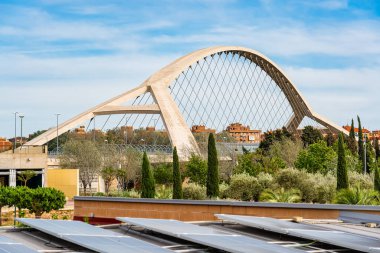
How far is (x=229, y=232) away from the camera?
1605 centimetres

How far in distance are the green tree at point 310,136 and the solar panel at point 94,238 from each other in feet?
230

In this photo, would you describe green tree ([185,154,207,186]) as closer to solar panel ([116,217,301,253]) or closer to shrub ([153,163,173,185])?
shrub ([153,163,173,185])

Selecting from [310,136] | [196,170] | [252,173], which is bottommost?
[252,173]

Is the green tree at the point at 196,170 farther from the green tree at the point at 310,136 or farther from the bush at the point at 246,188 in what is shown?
the green tree at the point at 310,136

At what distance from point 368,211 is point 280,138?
192 ft

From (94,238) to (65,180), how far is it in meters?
41.2

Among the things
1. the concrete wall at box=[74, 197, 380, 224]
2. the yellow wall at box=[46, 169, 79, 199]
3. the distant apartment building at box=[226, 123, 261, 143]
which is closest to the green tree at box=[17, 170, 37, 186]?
the yellow wall at box=[46, 169, 79, 199]

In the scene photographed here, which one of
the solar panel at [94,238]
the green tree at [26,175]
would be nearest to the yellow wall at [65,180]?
the green tree at [26,175]

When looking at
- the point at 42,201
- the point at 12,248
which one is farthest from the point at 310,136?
the point at 12,248

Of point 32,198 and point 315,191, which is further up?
point 315,191

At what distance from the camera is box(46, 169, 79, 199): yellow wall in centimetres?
5356

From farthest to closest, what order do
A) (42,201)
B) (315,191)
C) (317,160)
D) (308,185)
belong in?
(317,160), (42,201), (308,185), (315,191)

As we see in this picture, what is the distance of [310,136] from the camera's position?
277 feet

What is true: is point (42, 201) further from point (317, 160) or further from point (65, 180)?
point (317, 160)
